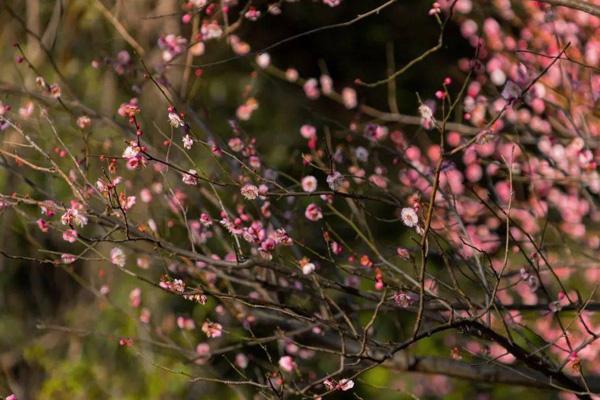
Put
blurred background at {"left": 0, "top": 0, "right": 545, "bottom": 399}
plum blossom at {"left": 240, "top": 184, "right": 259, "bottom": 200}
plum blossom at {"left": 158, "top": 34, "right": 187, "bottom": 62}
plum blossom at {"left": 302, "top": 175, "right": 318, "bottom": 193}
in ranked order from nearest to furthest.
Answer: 1. plum blossom at {"left": 240, "top": 184, "right": 259, "bottom": 200}
2. plum blossom at {"left": 302, "top": 175, "right": 318, "bottom": 193}
3. plum blossom at {"left": 158, "top": 34, "right": 187, "bottom": 62}
4. blurred background at {"left": 0, "top": 0, "right": 545, "bottom": 399}

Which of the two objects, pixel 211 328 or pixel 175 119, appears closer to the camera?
pixel 175 119

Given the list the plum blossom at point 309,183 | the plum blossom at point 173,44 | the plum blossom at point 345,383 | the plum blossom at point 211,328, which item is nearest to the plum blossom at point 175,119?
the plum blossom at point 211,328

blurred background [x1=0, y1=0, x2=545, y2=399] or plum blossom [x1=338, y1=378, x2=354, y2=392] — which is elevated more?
plum blossom [x1=338, y1=378, x2=354, y2=392]

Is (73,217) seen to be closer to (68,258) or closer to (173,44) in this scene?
(68,258)

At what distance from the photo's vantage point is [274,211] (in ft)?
13.9

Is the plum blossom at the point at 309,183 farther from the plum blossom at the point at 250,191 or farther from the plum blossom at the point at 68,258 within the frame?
the plum blossom at the point at 68,258

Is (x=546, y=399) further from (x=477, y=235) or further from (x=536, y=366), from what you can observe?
(x=536, y=366)

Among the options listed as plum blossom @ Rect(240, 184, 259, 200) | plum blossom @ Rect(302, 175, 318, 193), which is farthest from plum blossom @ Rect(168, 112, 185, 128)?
plum blossom @ Rect(302, 175, 318, 193)

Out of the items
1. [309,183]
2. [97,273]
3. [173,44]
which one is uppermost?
[309,183]

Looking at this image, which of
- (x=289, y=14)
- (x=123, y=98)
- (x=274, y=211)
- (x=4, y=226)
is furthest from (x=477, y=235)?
(x=289, y=14)

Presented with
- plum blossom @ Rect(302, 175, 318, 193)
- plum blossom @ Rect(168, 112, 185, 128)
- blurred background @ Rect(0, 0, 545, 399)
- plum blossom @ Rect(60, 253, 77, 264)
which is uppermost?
plum blossom @ Rect(168, 112, 185, 128)

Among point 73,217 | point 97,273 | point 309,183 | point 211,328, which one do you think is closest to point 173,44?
point 309,183

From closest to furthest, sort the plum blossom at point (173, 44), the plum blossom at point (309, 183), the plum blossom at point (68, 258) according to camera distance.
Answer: the plum blossom at point (68, 258)
the plum blossom at point (309, 183)
the plum blossom at point (173, 44)

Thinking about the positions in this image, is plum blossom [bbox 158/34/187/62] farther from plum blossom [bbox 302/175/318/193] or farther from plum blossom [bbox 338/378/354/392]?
plum blossom [bbox 338/378/354/392]
